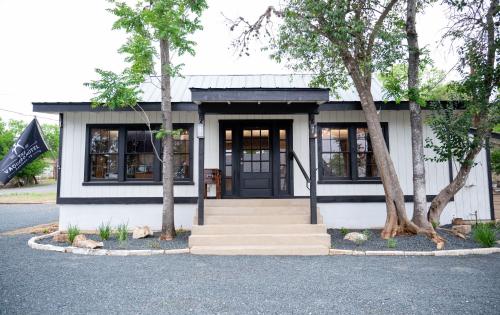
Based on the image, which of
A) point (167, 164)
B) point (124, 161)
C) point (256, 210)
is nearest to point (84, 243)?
point (167, 164)

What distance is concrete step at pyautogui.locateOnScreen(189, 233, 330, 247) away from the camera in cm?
557

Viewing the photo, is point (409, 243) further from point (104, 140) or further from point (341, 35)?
point (104, 140)

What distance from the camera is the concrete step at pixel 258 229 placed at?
585 centimetres

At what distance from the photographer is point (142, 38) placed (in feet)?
20.4

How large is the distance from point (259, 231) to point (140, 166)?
3767 millimetres

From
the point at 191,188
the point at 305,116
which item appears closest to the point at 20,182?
the point at 191,188

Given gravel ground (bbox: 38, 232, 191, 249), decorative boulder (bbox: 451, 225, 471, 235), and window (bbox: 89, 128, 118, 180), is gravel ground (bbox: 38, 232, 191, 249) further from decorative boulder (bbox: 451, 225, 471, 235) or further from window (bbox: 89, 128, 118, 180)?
decorative boulder (bbox: 451, 225, 471, 235)

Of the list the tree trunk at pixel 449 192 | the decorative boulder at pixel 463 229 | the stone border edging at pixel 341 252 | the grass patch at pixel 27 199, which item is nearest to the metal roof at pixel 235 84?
the tree trunk at pixel 449 192

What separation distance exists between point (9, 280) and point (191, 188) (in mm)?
4105

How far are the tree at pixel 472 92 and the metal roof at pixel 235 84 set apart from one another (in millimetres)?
1805

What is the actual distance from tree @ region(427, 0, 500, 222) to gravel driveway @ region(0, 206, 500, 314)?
7.84ft

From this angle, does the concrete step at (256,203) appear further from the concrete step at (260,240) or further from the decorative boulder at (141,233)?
the decorative boulder at (141,233)

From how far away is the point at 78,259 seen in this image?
504cm

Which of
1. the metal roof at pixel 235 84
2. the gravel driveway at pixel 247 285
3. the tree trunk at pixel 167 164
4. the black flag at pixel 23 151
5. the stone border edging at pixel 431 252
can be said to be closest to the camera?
the gravel driveway at pixel 247 285
